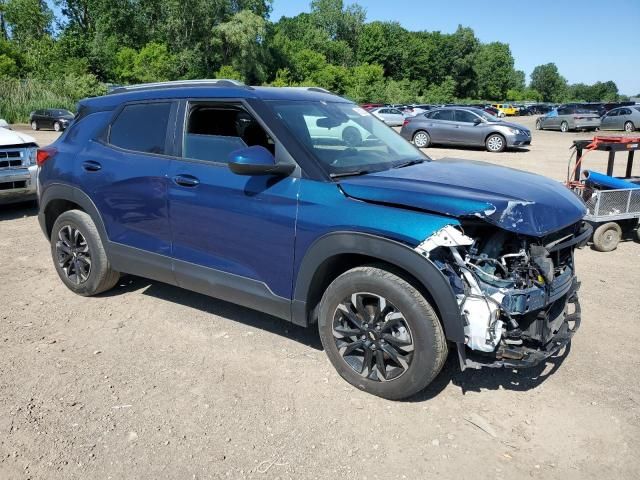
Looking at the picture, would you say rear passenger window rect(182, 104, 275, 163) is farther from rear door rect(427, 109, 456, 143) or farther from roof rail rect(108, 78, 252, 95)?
rear door rect(427, 109, 456, 143)

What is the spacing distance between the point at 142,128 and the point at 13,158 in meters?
4.50

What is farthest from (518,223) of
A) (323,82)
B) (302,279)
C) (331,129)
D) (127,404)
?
(323,82)

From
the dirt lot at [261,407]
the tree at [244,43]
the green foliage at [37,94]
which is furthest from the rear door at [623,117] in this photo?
the tree at [244,43]

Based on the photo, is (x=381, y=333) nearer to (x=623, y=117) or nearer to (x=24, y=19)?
(x=623, y=117)

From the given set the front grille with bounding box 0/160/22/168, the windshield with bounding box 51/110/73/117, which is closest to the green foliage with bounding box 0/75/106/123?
the windshield with bounding box 51/110/73/117

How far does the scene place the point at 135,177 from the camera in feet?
13.8

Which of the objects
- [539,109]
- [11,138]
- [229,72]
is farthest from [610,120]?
[229,72]

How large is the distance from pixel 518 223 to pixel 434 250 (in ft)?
1.53

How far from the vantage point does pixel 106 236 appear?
4.58 meters

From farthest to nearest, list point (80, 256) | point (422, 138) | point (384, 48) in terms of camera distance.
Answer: point (384, 48), point (422, 138), point (80, 256)

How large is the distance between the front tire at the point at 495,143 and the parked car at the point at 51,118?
20802 millimetres

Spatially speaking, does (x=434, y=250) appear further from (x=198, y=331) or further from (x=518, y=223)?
(x=198, y=331)

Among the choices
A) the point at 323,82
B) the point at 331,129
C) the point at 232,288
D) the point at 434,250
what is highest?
the point at 323,82

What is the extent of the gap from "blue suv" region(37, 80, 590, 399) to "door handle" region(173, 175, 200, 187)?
0.01 meters
